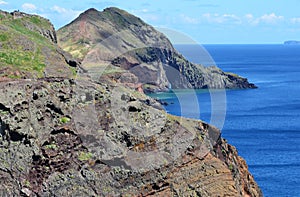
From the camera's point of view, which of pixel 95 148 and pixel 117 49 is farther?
pixel 117 49

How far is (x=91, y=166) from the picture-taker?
103ft

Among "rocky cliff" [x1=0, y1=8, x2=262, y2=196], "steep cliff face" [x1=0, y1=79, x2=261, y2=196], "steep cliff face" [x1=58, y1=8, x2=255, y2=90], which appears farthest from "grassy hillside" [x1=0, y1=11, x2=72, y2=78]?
"steep cliff face" [x1=58, y1=8, x2=255, y2=90]

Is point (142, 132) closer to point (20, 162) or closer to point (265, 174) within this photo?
point (20, 162)

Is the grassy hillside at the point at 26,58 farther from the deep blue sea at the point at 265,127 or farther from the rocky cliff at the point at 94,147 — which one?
the deep blue sea at the point at 265,127

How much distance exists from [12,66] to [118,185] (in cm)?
1268

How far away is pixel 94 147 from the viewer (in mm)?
31656

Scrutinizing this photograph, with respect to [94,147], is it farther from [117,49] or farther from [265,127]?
A: [117,49]

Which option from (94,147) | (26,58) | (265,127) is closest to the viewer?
(94,147)

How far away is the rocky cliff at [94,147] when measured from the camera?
99.2 feet

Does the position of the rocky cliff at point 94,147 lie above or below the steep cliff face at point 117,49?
below

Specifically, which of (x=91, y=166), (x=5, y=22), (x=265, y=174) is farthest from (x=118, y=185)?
(x=265, y=174)

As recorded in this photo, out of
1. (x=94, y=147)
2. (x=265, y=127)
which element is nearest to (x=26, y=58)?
(x=94, y=147)

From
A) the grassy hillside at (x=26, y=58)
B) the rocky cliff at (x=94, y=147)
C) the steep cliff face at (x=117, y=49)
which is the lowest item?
the rocky cliff at (x=94, y=147)

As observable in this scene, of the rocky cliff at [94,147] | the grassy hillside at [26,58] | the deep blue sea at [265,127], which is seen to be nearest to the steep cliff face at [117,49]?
the deep blue sea at [265,127]
